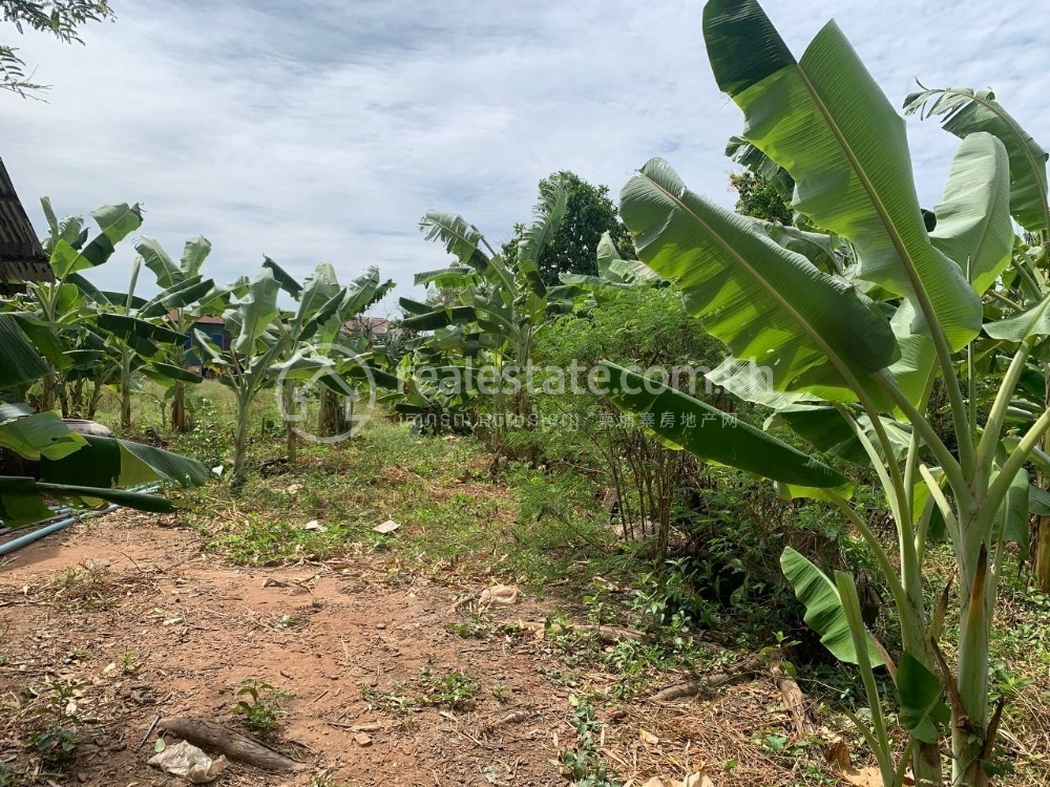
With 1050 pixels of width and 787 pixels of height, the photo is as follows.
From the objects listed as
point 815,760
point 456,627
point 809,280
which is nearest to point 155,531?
point 456,627

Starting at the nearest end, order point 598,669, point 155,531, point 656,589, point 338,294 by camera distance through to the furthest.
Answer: point 598,669
point 656,589
point 155,531
point 338,294

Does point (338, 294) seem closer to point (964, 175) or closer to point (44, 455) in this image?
point (44, 455)

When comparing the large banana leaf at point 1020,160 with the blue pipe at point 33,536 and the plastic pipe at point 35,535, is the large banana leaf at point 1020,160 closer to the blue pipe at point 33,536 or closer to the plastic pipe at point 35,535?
the plastic pipe at point 35,535

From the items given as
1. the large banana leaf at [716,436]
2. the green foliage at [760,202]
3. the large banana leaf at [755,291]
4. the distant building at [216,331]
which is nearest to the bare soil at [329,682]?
the large banana leaf at [716,436]

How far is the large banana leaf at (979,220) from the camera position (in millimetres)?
2570

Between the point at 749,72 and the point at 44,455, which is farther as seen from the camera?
the point at 44,455

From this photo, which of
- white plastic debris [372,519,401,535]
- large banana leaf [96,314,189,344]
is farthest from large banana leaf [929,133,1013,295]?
large banana leaf [96,314,189,344]

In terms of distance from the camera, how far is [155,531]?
6.29 metres

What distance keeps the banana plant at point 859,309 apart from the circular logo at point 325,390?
22.3 ft

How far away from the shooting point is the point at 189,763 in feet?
8.89

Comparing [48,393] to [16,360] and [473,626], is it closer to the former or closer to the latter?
[16,360]

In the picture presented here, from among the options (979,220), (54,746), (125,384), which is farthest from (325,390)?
(979,220)

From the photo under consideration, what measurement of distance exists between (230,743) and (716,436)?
240cm

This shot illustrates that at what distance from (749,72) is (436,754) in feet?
9.70
